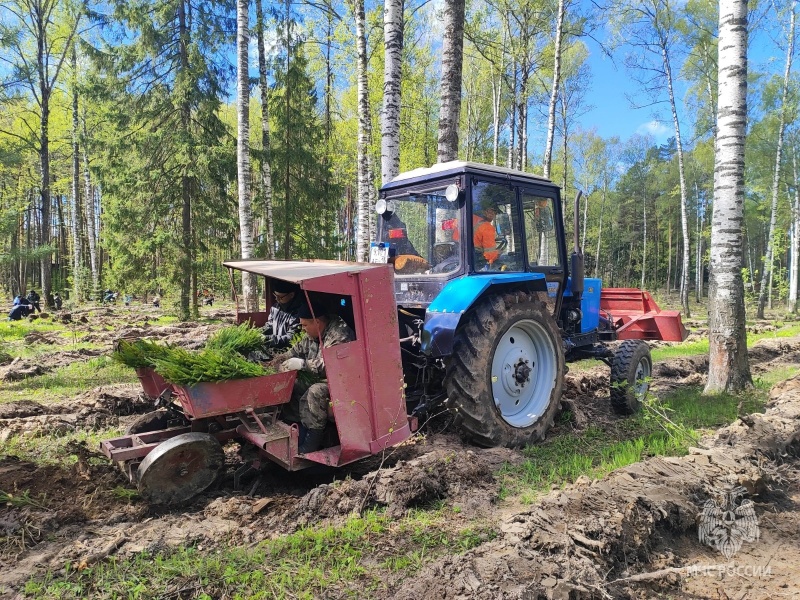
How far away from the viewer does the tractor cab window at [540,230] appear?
18.3 ft

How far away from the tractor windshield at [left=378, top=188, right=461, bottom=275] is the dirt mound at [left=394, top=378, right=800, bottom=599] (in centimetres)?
248

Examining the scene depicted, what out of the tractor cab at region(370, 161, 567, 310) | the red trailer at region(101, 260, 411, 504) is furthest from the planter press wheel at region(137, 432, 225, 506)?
the tractor cab at region(370, 161, 567, 310)

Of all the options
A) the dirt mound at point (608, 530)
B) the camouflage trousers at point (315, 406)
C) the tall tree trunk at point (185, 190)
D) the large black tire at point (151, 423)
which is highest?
the tall tree trunk at point (185, 190)

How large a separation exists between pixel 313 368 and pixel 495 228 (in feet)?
7.85

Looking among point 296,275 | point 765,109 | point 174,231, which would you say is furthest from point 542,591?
point 765,109

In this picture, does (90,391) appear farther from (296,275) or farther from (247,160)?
(247,160)

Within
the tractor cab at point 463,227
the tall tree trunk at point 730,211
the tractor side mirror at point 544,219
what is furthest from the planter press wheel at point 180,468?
the tall tree trunk at point 730,211

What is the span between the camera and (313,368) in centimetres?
409

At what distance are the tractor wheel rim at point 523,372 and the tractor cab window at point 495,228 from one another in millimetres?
709

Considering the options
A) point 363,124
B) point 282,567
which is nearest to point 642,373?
point 282,567

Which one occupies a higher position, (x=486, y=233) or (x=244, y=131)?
(x=244, y=131)

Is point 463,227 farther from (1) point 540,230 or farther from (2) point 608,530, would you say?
(2) point 608,530

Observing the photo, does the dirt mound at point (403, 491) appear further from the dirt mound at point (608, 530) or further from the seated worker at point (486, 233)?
the seated worker at point (486, 233)

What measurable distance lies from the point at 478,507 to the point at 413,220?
3093 millimetres
